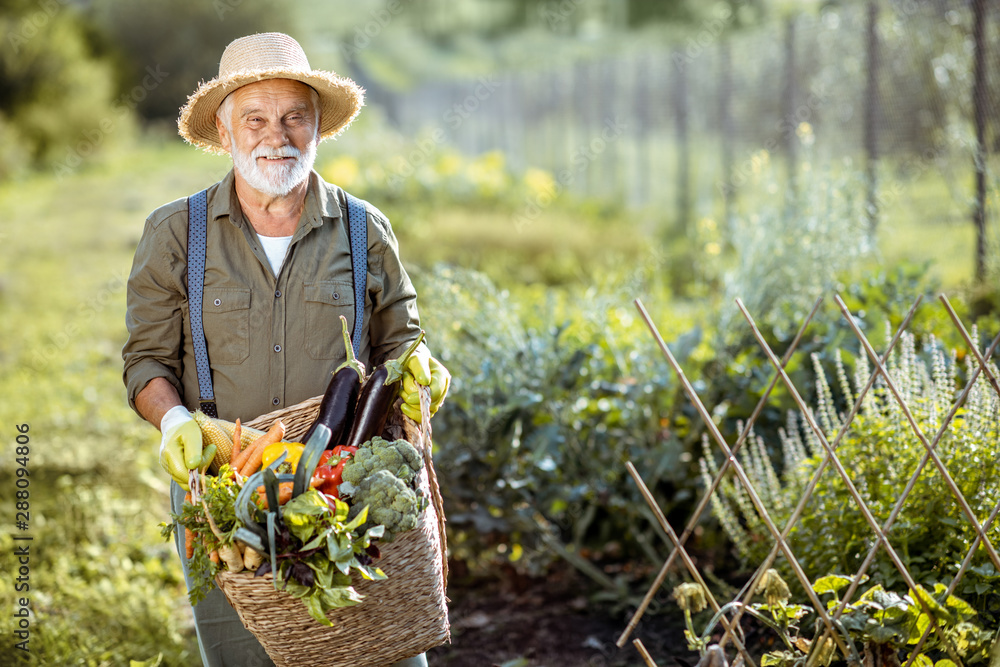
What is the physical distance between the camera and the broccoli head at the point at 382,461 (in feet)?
5.89

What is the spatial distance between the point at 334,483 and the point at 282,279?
0.62 metres

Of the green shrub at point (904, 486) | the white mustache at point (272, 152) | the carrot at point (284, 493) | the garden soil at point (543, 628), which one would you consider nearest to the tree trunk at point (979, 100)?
the green shrub at point (904, 486)

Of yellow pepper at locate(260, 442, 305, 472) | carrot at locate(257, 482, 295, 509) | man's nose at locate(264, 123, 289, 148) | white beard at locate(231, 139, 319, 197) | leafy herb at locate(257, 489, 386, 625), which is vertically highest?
man's nose at locate(264, 123, 289, 148)

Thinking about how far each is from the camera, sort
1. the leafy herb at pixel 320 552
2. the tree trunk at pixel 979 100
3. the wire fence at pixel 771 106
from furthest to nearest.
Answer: the wire fence at pixel 771 106 < the tree trunk at pixel 979 100 < the leafy herb at pixel 320 552

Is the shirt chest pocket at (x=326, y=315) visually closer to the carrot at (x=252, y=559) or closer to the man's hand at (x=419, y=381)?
the man's hand at (x=419, y=381)

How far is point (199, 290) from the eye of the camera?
2172mm

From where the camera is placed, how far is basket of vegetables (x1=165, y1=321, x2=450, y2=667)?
168 cm

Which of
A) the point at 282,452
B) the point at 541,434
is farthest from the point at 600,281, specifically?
the point at 282,452

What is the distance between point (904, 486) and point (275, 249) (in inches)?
69.6

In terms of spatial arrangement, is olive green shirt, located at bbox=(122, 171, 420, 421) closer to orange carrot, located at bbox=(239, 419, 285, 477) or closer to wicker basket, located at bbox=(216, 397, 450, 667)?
orange carrot, located at bbox=(239, 419, 285, 477)

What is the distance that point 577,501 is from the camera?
315 centimetres

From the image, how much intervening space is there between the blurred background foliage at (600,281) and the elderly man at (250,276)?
0.91 metres

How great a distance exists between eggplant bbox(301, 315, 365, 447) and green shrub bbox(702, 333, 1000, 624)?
125 cm

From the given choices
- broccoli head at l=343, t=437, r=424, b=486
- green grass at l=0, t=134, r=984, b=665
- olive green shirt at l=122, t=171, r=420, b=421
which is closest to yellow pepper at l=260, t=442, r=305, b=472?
broccoli head at l=343, t=437, r=424, b=486
